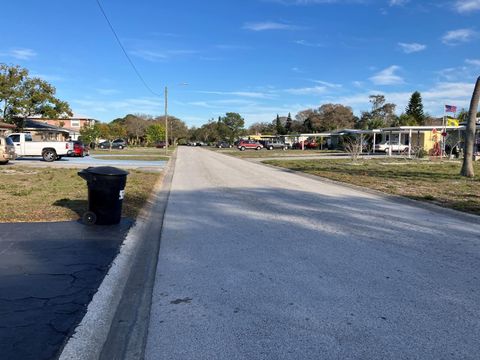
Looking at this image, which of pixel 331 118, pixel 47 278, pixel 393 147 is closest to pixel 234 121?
pixel 331 118

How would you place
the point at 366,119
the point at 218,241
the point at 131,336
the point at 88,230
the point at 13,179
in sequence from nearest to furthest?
the point at 131,336, the point at 218,241, the point at 88,230, the point at 13,179, the point at 366,119

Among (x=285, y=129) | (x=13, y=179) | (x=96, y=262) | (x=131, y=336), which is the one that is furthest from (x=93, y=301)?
(x=285, y=129)

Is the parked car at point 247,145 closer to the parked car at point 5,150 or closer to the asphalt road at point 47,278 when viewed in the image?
the parked car at point 5,150

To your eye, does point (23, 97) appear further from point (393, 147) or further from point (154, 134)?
point (154, 134)

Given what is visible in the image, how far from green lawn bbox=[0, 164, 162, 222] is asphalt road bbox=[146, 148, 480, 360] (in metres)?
2.23

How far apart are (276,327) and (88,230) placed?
499 centimetres

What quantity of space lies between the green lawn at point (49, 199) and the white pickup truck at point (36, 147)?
1430cm

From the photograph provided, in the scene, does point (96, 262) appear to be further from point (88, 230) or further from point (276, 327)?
point (276, 327)

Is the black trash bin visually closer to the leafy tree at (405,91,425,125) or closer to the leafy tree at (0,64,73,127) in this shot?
the leafy tree at (0,64,73,127)

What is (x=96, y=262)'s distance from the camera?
6.00 metres

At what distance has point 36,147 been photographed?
29625 mm

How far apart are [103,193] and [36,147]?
2431 cm

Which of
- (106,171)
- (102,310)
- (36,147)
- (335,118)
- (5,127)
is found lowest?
(102,310)

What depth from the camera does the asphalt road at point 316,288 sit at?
12.0ft
